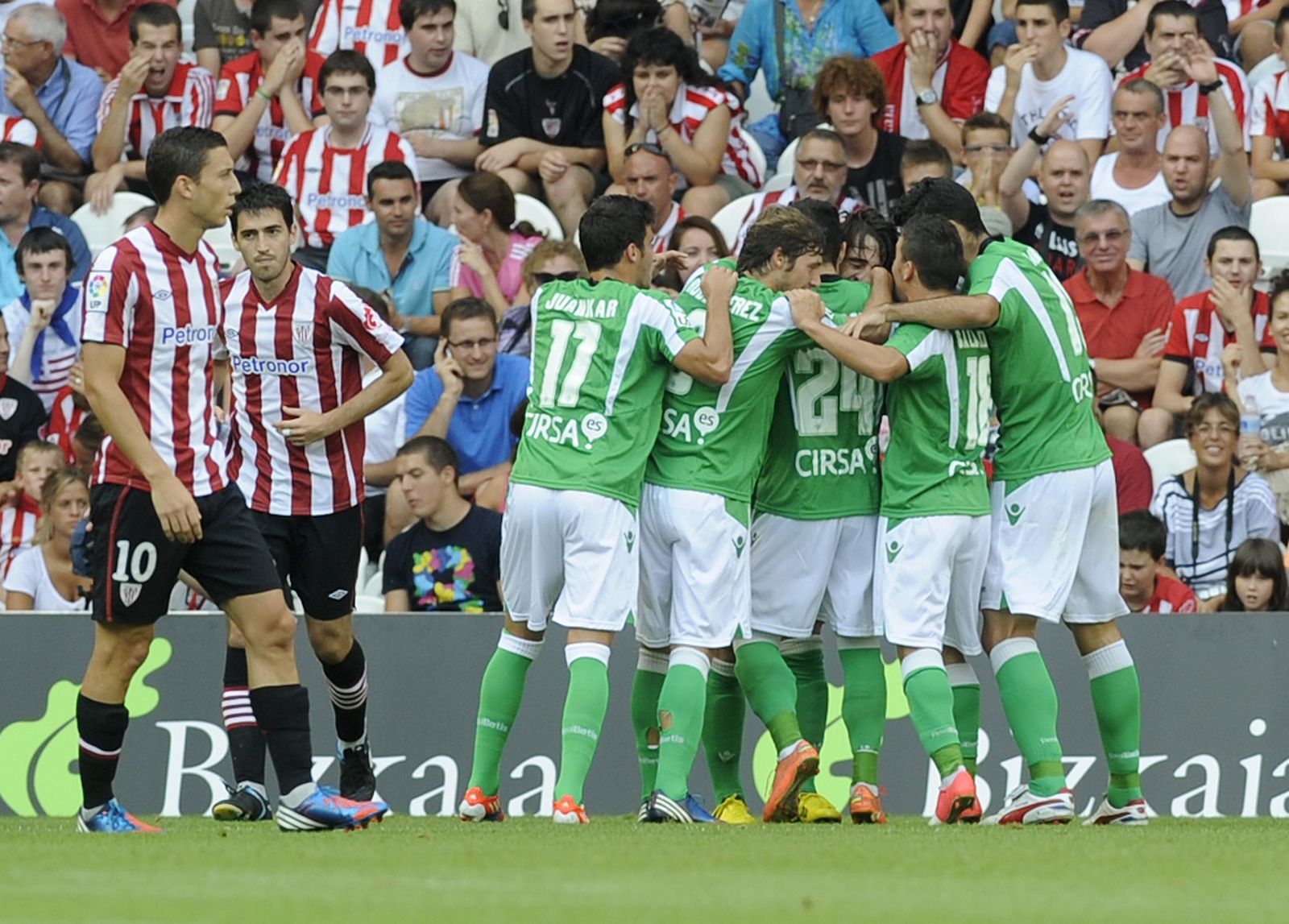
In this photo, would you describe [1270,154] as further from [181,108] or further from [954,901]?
[954,901]

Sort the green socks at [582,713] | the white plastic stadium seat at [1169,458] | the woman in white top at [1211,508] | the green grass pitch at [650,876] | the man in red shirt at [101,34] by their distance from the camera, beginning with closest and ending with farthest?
the green grass pitch at [650,876] < the green socks at [582,713] < the woman in white top at [1211,508] < the white plastic stadium seat at [1169,458] < the man in red shirt at [101,34]

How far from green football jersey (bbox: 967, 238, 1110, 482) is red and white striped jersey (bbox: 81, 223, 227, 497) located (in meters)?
2.86

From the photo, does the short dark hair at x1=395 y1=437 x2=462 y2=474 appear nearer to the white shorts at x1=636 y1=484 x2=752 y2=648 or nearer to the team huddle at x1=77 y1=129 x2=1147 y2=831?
the team huddle at x1=77 y1=129 x2=1147 y2=831

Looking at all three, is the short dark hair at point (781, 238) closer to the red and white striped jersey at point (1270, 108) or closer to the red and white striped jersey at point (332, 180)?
the red and white striped jersey at point (332, 180)

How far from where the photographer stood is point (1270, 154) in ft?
45.5

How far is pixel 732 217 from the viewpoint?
13.1 meters

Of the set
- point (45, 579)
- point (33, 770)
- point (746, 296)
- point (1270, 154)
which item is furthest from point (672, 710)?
point (1270, 154)

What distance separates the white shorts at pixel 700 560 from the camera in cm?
793

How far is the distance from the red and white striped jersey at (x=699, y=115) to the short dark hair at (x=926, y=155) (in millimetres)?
1686

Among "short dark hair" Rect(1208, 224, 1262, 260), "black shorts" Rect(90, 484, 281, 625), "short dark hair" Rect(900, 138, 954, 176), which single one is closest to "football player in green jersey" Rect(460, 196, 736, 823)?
"black shorts" Rect(90, 484, 281, 625)

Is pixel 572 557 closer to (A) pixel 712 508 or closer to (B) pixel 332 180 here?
(A) pixel 712 508

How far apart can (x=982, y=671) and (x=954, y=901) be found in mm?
5113

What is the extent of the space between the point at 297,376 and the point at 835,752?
3.37 metres

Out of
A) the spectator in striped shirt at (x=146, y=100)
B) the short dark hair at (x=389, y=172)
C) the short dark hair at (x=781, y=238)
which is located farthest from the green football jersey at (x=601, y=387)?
the spectator in striped shirt at (x=146, y=100)
